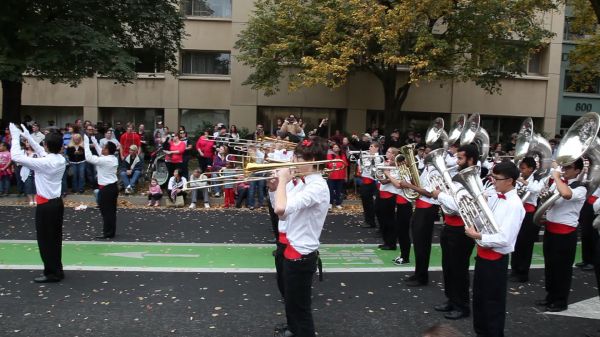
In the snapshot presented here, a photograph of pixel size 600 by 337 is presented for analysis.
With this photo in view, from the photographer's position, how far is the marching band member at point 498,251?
15.2 ft

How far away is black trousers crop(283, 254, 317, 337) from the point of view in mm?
4316

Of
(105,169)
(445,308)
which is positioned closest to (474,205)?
(445,308)

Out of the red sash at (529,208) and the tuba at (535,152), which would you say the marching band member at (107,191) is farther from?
the red sash at (529,208)

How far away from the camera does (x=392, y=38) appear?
47.5 feet

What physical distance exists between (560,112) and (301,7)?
16.2m

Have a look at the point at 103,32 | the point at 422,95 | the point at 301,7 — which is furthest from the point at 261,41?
the point at 422,95

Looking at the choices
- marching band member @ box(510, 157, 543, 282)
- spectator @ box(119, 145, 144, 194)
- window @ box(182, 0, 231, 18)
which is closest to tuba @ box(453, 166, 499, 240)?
marching band member @ box(510, 157, 543, 282)

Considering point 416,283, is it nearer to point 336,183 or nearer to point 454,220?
point 454,220

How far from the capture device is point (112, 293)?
6449 millimetres

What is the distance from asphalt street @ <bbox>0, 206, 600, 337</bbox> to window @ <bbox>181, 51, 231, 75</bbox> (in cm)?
1689

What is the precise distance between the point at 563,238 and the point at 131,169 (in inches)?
454

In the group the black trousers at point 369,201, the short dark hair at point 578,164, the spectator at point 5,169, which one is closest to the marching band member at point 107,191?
the black trousers at point 369,201

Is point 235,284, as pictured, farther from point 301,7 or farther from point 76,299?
point 301,7

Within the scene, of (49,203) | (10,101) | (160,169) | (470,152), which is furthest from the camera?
(10,101)
